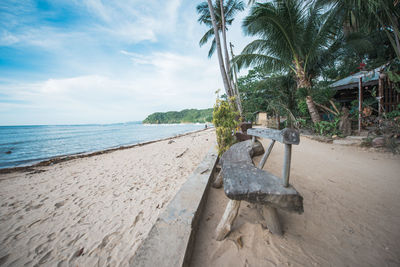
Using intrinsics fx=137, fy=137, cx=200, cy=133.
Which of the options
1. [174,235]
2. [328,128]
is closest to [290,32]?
[328,128]

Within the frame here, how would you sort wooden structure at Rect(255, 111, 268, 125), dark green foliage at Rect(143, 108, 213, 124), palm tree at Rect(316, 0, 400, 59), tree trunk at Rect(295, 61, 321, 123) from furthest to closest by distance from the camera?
1. dark green foliage at Rect(143, 108, 213, 124)
2. wooden structure at Rect(255, 111, 268, 125)
3. tree trunk at Rect(295, 61, 321, 123)
4. palm tree at Rect(316, 0, 400, 59)

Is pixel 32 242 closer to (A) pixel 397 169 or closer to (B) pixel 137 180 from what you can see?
(B) pixel 137 180

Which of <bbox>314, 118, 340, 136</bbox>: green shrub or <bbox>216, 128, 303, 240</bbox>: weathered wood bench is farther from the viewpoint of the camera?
<bbox>314, 118, 340, 136</bbox>: green shrub

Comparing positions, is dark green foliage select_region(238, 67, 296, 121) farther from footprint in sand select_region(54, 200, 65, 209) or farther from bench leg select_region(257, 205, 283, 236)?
footprint in sand select_region(54, 200, 65, 209)

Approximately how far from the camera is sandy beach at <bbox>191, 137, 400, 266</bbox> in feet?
3.95

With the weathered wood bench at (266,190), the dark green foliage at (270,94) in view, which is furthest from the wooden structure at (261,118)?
the weathered wood bench at (266,190)

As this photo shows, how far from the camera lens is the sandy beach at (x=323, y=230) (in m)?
1.20

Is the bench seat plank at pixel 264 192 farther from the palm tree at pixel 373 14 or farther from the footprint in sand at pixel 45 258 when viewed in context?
the palm tree at pixel 373 14

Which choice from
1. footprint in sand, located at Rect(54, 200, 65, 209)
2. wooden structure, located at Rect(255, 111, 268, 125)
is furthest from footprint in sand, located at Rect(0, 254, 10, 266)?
wooden structure, located at Rect(255, 111, 268, 125)

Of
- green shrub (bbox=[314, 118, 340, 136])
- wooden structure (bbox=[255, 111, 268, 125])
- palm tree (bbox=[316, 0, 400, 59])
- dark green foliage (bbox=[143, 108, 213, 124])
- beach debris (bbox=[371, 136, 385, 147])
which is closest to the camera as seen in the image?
beach debris (bbox=[371, 136, 385, 147])

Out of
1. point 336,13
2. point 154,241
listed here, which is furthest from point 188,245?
point 336,13

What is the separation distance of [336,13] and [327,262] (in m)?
9.86

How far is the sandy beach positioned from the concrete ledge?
20cm

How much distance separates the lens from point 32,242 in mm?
1756
